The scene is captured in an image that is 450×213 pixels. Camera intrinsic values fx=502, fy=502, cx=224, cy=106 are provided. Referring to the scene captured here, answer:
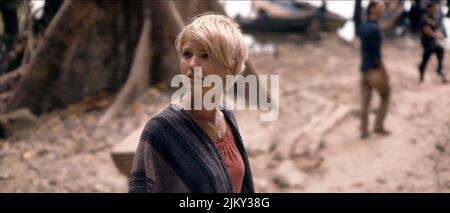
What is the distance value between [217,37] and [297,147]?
3.87 metres

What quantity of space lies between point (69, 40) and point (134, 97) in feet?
3.26

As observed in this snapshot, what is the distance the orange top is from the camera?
5.57ft

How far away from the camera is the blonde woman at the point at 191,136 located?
5.03 feet

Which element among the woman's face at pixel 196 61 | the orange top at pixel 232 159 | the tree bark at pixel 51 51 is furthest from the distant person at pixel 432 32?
the woman's face at pixel 196 61

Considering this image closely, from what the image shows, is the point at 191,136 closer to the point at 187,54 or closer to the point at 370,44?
the point at 187,54

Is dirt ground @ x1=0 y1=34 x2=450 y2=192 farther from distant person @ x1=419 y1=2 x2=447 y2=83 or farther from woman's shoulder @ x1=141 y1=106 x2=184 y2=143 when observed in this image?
woman's shoulder @ x1=141 y1=106 x2=184 y2=143

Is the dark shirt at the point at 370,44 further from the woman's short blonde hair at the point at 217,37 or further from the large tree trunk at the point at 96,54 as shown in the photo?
the woman's short blonde hair at the point at 217,37

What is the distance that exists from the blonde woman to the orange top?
6 centimetres

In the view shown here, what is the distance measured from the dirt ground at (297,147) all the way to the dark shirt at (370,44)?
34.6 inches

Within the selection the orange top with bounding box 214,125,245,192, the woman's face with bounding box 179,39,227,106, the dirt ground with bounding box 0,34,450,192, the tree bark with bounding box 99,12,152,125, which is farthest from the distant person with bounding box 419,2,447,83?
the woman's face with bounding box 179,39,227,106

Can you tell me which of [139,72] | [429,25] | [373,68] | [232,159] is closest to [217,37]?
[232,159]

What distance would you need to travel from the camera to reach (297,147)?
5.26 m
